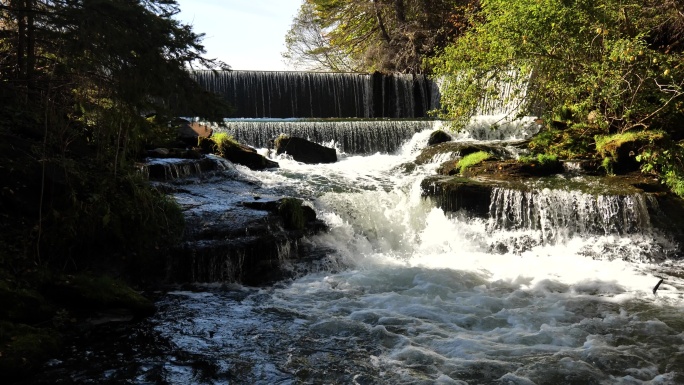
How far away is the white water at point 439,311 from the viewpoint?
5.19 metres

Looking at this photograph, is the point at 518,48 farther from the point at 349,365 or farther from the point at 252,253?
the point at 349,365

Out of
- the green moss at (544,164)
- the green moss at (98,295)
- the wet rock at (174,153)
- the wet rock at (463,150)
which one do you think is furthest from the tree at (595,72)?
the green moss at (98,295)

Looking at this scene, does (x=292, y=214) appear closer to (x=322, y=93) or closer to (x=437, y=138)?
(x=437, y=138)

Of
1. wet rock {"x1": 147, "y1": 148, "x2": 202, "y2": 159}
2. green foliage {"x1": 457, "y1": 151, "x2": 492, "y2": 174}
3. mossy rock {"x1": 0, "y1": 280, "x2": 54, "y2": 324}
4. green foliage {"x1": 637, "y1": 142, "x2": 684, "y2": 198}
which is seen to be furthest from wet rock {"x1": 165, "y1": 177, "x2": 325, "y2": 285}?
green foliage {"x1": 637, "y1": 142, "x2": 684, "y2": 198}

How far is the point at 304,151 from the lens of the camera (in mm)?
15961

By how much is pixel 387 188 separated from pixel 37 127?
23.5 feet

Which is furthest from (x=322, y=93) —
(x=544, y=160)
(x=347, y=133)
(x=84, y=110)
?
(x=84, y=110)

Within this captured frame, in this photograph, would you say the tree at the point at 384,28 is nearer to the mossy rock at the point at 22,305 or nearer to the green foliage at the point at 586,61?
the green foliage at the point at 586,61

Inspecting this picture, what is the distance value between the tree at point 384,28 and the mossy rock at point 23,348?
19027mm

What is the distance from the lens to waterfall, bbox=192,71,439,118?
68.9 feet

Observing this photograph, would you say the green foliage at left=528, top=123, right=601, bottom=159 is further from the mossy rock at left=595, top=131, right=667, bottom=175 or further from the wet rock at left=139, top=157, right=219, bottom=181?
the wet rock at left=139, top=157, right=219, bottom=181

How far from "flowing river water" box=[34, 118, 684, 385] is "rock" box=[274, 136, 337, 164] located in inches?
194

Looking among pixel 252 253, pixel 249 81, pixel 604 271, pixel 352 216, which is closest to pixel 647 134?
pixel 604 271

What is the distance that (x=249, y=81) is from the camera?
21125 millimetres
